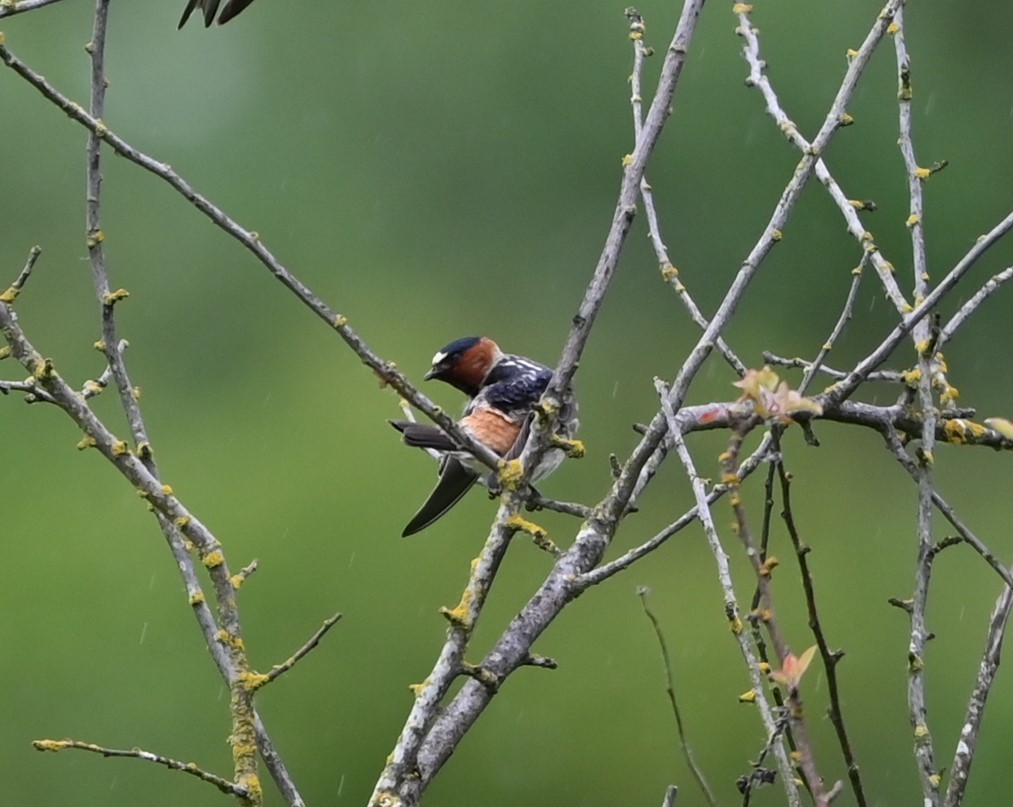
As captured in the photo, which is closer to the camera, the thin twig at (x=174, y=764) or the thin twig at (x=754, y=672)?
the thin twig at (x=754, y=672)

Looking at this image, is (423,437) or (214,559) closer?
(214,559)

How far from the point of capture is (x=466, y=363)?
473 centimetres

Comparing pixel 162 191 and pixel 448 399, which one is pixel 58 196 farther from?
pixel 448 399

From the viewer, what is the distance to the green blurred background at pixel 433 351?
43.7ft

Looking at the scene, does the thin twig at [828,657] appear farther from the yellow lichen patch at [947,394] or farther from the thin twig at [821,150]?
the yellow lichen patch at [947,394]

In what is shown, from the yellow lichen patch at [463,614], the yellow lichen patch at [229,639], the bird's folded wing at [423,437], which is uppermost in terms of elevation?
the bird's folded wing at [423,437]

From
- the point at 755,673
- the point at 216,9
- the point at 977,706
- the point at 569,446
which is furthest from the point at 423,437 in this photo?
the point at 755,673

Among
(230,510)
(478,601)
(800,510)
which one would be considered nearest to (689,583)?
(800,510)

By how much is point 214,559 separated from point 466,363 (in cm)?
257

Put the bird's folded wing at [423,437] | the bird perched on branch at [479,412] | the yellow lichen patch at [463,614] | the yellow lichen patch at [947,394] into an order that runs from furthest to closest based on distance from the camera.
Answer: the bird perched on branch at [479,412] < the bird's folded wing at [423,437] < the yellow lichen patch at [947,394] < the yellow lichen patch at [463,614]

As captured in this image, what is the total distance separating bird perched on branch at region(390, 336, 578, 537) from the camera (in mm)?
3659

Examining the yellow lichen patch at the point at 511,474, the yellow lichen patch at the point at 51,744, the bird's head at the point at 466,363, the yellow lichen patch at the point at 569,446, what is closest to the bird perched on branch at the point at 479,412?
the bird's head at the point at 466,363

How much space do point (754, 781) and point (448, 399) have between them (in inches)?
438

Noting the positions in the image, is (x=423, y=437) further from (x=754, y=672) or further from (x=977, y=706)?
(x=754, y=672)
